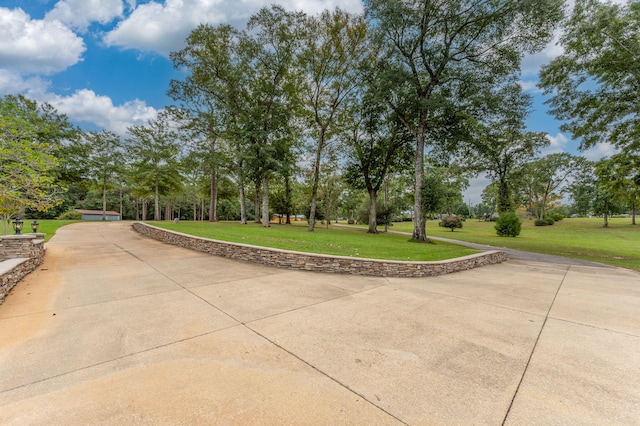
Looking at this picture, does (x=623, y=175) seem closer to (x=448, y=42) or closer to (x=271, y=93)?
(x=448, y=42)

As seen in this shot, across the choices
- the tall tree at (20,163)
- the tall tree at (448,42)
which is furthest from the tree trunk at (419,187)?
the tall tree at (20,163)

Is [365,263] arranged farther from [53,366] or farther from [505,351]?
[53,366]

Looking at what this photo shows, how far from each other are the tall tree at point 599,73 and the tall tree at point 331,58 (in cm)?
1067

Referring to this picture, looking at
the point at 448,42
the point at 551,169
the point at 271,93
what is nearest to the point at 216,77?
the point at 271,93

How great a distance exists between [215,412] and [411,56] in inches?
690

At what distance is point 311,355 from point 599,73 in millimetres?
16839

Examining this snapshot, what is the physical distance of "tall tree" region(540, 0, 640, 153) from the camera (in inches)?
392

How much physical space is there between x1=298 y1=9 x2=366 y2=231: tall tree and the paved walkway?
14516 mm

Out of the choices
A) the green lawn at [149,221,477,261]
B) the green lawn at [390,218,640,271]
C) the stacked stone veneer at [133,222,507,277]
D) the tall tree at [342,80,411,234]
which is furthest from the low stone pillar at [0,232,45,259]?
the green lawn at [390,218,640,271]

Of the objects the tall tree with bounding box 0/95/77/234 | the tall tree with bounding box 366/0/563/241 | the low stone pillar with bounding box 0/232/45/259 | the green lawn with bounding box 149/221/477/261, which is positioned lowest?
the green lawn with bounding box 149/221/477/261

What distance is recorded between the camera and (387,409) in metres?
1.93

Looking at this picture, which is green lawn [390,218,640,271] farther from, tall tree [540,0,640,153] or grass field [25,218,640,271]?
tall tree [540,0,640,153]

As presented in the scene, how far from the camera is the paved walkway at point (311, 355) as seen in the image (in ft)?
6.27

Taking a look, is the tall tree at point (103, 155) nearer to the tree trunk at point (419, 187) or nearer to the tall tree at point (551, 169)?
the tree trunk at point (419, 187)
